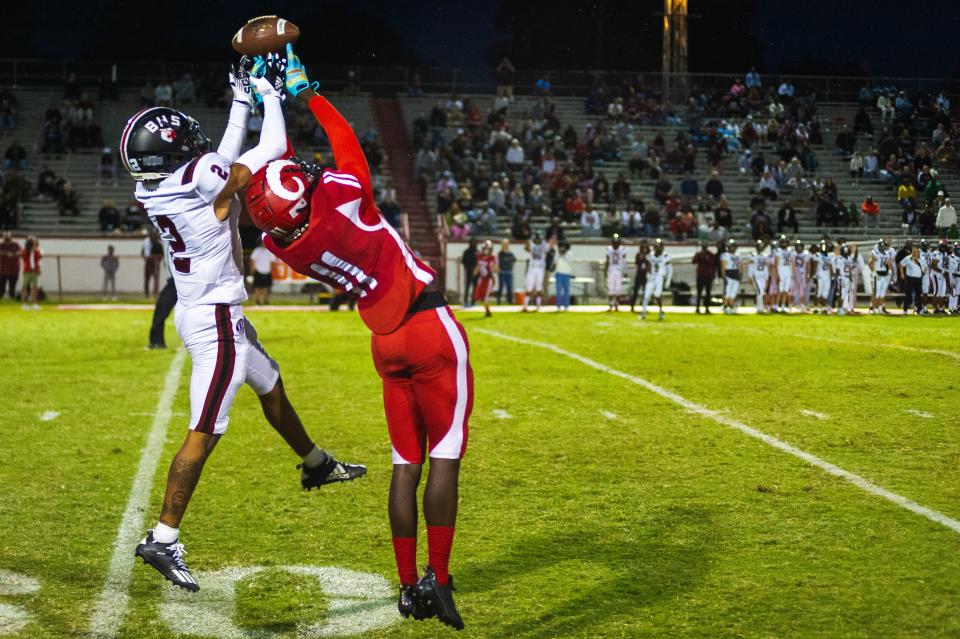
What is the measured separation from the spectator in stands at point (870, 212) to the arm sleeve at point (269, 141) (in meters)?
28.6

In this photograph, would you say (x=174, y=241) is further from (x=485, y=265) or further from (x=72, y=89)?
(x=72, y=89)

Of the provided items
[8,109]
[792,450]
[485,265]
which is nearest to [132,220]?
[8,109]

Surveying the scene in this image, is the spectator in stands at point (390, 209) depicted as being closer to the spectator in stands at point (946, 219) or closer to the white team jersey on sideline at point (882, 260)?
the white team jersey on sideline at point (882, 260)

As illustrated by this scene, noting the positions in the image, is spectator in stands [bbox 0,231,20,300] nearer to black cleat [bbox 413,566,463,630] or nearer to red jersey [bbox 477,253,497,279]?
red jersey [bbox 477,253,497,279]

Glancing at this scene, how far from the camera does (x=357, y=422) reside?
8.46 m

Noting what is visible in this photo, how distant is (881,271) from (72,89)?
24.8 metres

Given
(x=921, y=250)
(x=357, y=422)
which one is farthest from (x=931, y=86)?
(x=357, y=422)

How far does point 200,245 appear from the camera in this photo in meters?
4.77

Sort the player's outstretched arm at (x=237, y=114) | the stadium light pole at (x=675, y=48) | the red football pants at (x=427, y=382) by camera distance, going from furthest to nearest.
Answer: the stadium light pole at (x=675, y=48), the player's outstretched arm at (x=237, y=114), the red football pants at (x=427, y=382)

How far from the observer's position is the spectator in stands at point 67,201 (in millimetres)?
29531

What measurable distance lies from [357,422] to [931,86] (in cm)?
3207

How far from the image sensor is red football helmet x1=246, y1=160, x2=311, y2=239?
3775 mm

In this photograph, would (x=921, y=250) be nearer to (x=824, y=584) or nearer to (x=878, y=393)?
(x=878, y=393)

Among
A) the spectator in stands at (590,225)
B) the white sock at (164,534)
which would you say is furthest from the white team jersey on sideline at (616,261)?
the white sock at (164,534)
